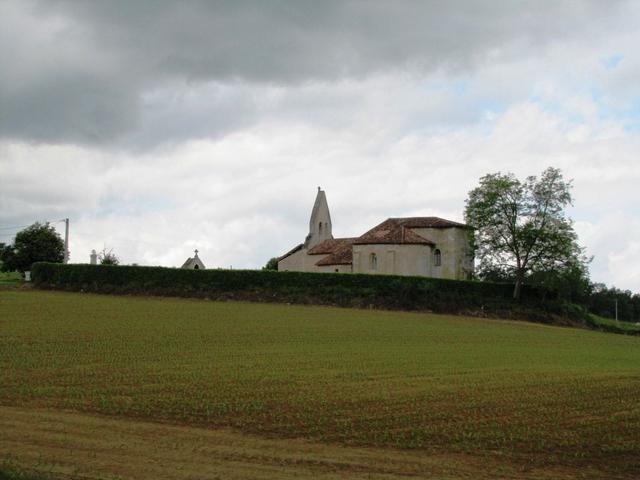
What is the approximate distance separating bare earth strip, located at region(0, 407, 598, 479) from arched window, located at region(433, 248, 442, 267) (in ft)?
193

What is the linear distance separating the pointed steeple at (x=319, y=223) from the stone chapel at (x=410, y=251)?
7.76m

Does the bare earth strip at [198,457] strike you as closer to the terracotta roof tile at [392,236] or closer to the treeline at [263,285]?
the treeline at [263,285]

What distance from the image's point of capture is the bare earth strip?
39.3 ft

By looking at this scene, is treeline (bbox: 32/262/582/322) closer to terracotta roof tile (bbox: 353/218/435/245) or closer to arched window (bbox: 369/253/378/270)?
terracotta roof tile (bbox: 353/218/435/245)

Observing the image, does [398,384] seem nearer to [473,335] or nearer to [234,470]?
[234,470]

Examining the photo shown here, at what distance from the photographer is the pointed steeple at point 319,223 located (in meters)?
84.5

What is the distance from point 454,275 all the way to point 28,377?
185 feet

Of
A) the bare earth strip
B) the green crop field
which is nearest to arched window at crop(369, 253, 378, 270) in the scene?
the green crop field

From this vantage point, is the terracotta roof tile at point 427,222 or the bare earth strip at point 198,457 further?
the terracotta roof tile at point 427,222

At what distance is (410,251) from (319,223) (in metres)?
18.7

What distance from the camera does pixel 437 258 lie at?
7244 centimetres

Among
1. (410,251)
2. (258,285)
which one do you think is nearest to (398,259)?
(410,251)

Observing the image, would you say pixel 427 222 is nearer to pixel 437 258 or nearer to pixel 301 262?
pixel 437 258

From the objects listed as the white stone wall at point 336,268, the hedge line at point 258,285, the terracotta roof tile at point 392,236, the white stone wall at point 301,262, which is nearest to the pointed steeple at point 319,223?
the white stone wall at point 301,262
